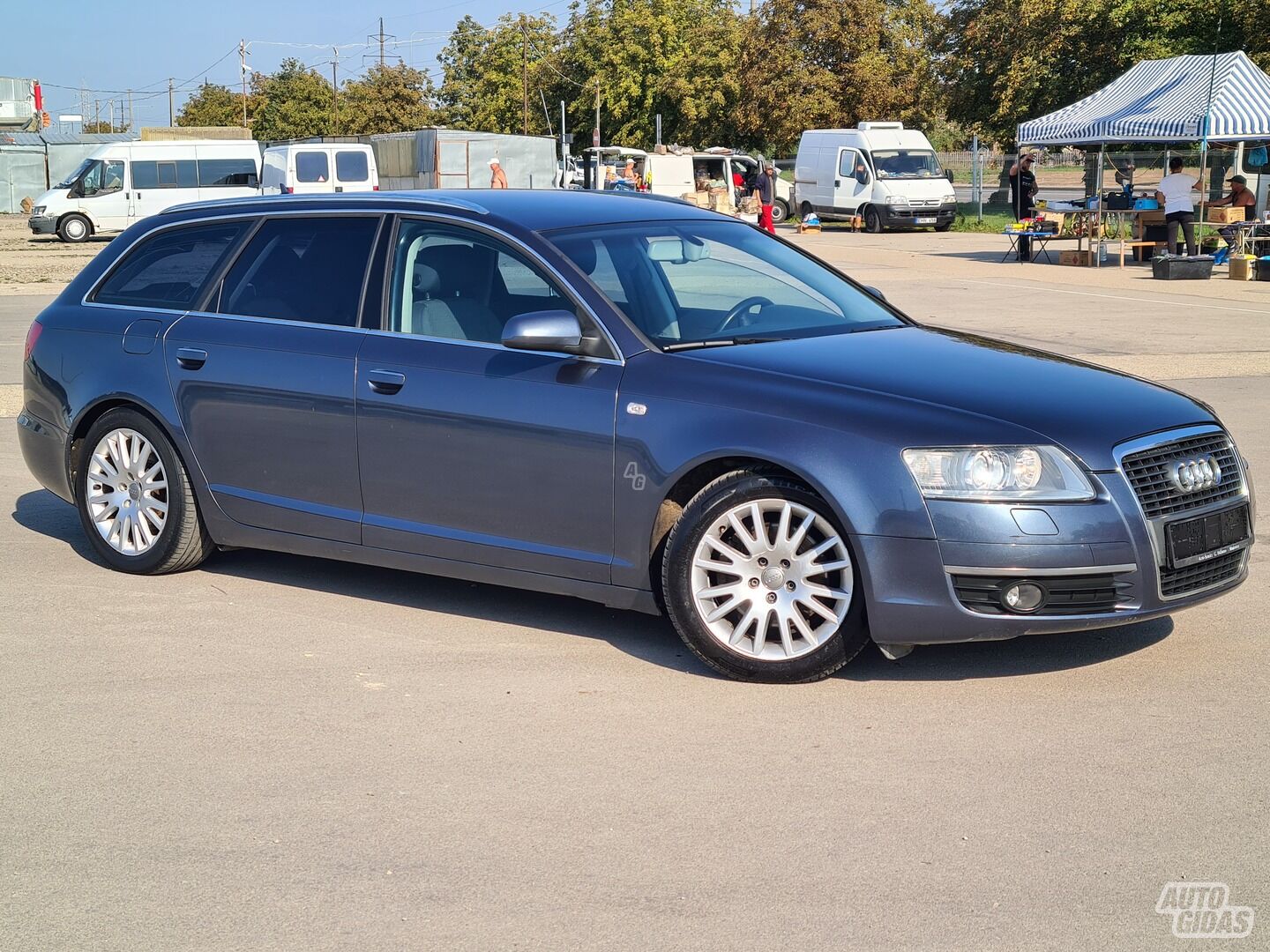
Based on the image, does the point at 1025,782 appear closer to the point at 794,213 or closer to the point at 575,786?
the point at 575,786

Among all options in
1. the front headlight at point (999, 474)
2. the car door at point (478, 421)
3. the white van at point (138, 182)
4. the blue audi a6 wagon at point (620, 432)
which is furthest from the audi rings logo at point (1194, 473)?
the white van at point (138, 182)

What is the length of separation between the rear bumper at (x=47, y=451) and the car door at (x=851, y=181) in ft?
111

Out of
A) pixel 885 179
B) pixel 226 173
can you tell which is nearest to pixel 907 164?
pixel 885 179

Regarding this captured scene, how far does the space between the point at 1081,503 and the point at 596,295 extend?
1.88 meters

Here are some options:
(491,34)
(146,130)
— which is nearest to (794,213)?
(146,130)

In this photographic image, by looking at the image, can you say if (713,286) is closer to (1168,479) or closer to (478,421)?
(478,421)

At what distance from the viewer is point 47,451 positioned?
274 inches

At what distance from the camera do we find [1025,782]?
13.9ft

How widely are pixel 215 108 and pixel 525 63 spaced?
1866 inches

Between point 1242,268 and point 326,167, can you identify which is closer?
point 1242,268

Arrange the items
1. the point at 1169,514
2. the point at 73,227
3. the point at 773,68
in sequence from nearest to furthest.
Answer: the point at 1169,514, the point at 73,227, the point at 773,68

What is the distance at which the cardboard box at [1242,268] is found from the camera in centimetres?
2294

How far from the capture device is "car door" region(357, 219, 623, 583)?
17.6 feet

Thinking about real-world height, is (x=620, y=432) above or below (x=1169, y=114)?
below
